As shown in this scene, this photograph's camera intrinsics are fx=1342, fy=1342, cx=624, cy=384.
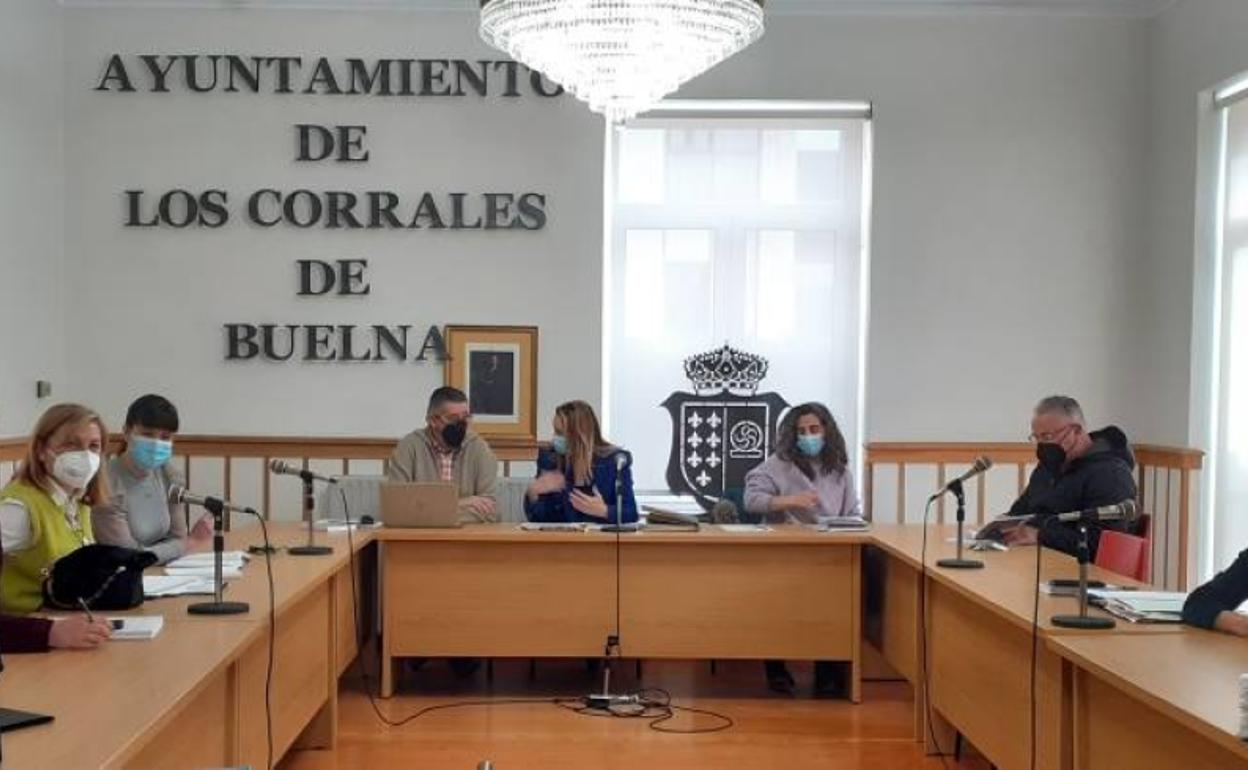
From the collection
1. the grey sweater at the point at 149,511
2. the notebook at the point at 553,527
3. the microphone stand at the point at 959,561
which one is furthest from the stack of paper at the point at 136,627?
the microphone stand at the point at 959,561

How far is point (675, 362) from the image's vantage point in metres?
7.28

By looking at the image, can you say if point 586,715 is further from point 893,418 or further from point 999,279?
point 999,279

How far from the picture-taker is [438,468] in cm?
602

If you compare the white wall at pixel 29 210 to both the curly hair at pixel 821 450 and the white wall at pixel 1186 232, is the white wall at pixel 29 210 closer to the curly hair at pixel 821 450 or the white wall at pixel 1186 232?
the curly hair at pixel 821 450

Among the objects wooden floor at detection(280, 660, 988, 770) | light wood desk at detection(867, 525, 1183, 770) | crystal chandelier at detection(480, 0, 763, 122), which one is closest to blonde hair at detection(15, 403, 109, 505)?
wooden floor at detection(280, 660, 988, 770)

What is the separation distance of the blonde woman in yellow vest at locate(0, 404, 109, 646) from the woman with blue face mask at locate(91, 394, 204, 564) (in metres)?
0.60

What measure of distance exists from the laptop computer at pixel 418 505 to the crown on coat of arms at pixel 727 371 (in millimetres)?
2066

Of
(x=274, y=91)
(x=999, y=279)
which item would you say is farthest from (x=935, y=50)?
(x=274, y=91)

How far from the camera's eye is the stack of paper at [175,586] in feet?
12.0

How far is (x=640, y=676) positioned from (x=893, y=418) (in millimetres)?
2192

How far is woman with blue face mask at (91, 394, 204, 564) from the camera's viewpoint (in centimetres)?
443

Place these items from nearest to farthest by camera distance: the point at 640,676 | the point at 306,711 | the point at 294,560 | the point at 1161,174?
the point at 306,711 < the point at 294,560 < the point at 640,676 < the point at 1161,174

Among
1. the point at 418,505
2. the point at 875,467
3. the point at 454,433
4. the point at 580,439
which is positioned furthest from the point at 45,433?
the point at 875,467

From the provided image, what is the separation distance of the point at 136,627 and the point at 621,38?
2.44m
